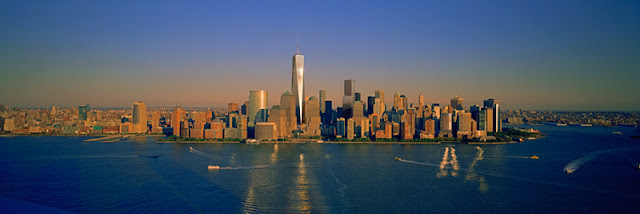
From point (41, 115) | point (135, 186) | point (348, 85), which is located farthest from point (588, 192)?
point (41, 115)

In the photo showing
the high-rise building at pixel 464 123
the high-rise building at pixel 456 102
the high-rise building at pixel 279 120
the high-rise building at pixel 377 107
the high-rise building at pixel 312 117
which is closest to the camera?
the high-rise building at pixel 464 123

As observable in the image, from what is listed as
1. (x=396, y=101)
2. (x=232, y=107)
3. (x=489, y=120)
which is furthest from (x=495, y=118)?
(x=232, y=107)

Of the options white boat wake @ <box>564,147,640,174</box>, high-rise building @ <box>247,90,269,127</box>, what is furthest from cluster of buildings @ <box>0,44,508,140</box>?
white boat wake @ <box>564,147,640,174</box>

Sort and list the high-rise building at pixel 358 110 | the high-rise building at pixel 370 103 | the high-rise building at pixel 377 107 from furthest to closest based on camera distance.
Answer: the high-rise building at pixel 370 103 < the high-rise building at pixel 377 107 < the high-rise building at pixel 358 110

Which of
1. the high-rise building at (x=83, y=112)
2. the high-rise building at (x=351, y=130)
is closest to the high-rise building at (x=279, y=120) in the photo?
the high-rise building at (x=351, y=130)

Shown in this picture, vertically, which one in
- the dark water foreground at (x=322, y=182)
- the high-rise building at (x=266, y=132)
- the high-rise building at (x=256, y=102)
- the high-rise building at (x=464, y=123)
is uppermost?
the high-rise building at (x=256, y=102)

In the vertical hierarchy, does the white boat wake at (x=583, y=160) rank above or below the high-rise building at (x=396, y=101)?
below

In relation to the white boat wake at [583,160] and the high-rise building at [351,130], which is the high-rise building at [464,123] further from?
the white boat wake at [583,160]

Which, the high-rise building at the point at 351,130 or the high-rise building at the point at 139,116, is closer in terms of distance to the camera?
the high-rise building at the point at 351,130
